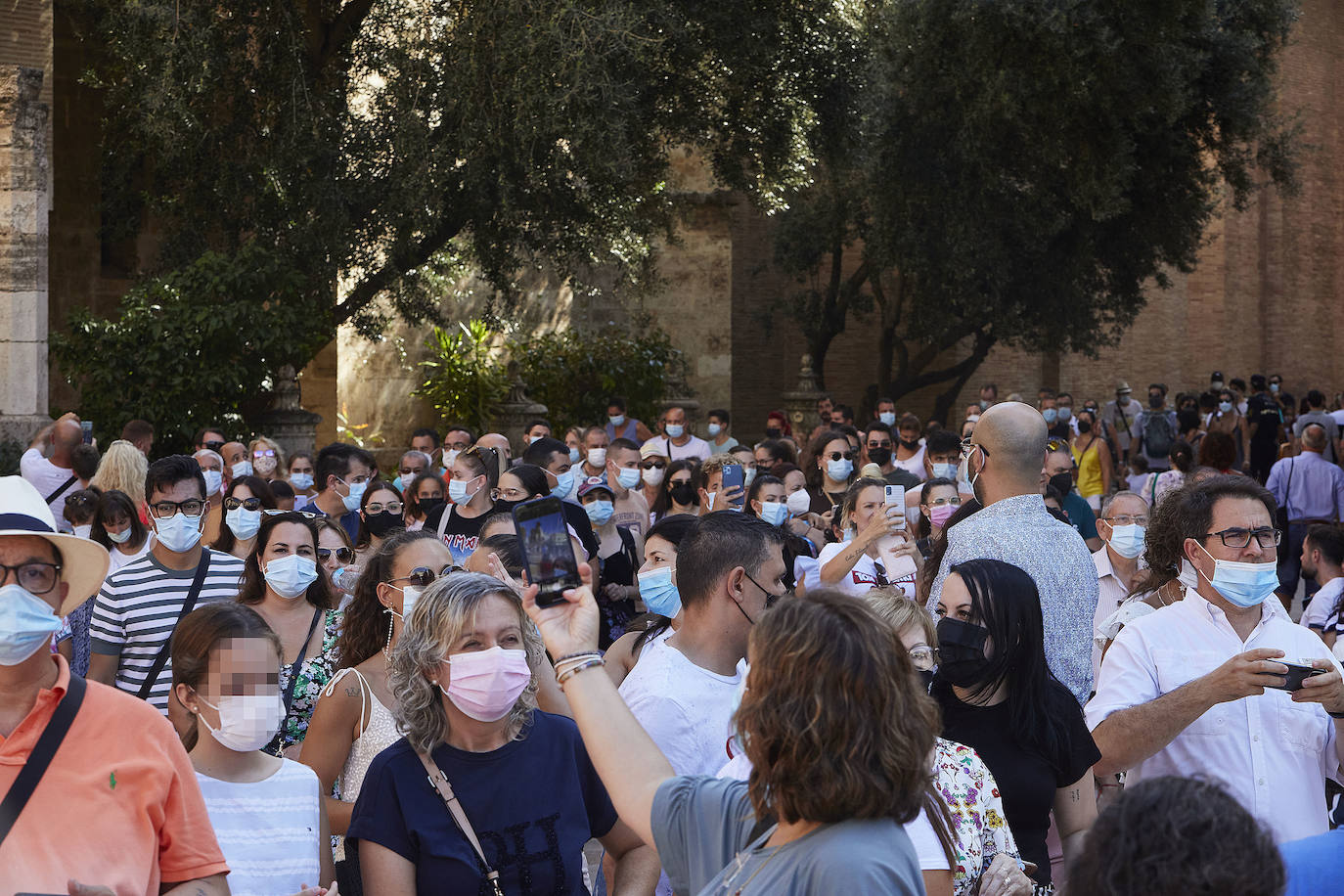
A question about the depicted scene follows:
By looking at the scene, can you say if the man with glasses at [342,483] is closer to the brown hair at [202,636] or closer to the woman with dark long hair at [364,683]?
the woman with dark long hair at [364,683]

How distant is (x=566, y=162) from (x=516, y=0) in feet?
5.64

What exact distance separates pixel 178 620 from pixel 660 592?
1.81 m

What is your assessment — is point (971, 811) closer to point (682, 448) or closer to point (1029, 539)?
point (1029, 539)

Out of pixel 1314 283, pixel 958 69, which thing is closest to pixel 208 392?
pixel 958 69

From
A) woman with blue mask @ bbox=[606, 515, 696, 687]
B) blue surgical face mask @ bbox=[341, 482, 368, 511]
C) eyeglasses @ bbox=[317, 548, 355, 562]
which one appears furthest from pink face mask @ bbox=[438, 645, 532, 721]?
blue surgical face mask @ bbox=[341, 482, 368, 511]

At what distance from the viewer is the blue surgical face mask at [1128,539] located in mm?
6836

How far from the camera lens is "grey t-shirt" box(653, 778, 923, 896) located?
223cm

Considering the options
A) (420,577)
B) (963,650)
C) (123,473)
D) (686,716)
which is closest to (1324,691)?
(963,650)

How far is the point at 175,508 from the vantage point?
6.22m

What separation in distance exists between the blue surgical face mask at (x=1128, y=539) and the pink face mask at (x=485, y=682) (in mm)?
4205

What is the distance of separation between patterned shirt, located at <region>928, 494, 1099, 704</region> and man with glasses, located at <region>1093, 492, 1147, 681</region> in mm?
2230

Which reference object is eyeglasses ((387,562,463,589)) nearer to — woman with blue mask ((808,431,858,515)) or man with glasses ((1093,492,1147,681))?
man with glasses ((1093,492,1147,681))

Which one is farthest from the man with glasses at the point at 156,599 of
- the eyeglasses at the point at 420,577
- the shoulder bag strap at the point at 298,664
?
the eyeglasses at the point at 420,577

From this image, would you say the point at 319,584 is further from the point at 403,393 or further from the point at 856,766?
the point at 403,393
